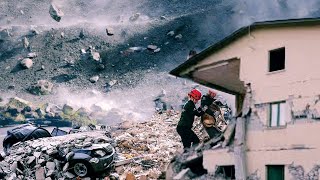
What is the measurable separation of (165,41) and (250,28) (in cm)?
3869

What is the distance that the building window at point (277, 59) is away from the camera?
42.1 ft

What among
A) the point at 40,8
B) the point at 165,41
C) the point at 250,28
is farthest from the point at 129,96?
the point at 250,28

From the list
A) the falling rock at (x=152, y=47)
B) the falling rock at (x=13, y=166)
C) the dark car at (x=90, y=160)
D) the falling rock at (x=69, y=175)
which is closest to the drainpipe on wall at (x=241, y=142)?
the dark car at (x=90, y=160)

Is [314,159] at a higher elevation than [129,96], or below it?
below

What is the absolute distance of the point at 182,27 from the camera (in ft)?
175

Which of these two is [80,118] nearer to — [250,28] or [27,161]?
[27,161]

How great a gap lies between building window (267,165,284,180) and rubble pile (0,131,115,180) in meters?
8.26

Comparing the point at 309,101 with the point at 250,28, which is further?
the point at 250,28

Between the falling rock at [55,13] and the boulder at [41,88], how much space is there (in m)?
12.9

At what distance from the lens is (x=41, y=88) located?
47281 mm

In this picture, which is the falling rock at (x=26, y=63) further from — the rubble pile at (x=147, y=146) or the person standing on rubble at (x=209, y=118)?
the person standing on rubble at (x=209, y=118)

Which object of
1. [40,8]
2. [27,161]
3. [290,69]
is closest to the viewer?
[290,69]

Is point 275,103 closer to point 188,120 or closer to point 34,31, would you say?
point 188,120

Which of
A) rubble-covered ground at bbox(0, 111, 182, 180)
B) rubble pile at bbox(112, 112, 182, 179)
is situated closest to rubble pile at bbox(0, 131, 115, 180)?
rubble-covered ground at bbox(0, 111, 182, 180)
